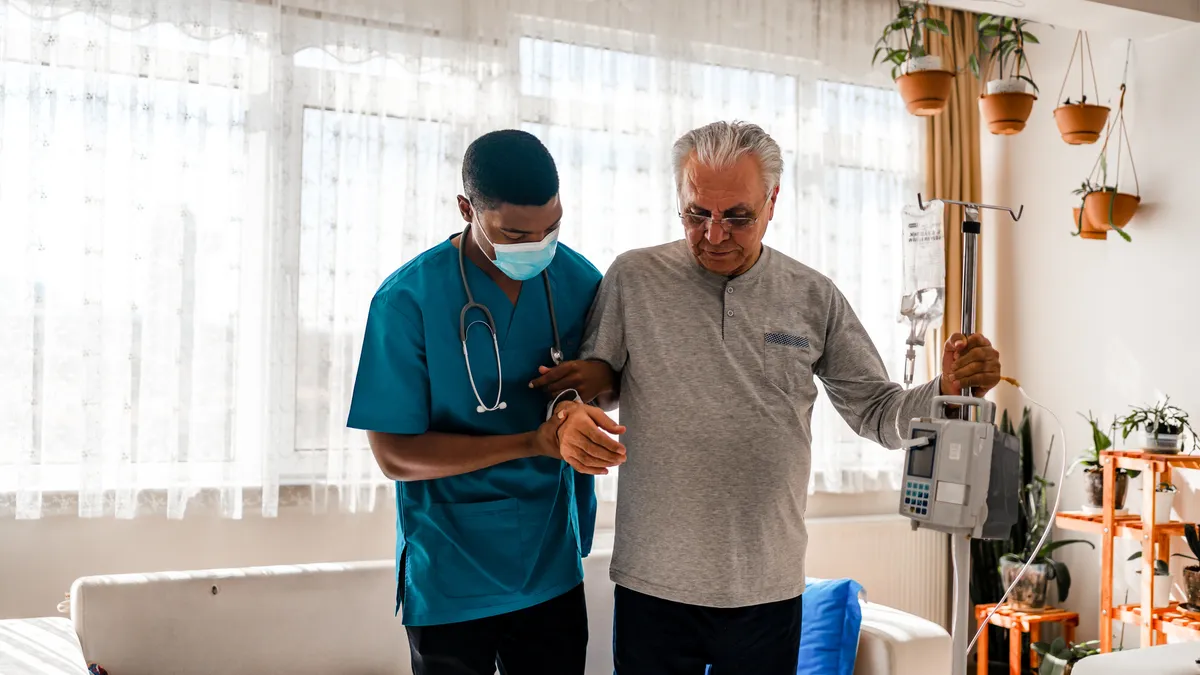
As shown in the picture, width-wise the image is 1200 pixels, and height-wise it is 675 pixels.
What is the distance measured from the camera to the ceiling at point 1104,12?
3.21 m

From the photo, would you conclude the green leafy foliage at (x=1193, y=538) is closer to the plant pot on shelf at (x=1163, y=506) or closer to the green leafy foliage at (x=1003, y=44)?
the plant pot on shelf at (x=1163, y=506)

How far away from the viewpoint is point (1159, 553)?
3.30 meters

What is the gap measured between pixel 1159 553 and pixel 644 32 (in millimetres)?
2560

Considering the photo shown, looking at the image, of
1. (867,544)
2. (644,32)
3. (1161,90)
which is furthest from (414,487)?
(1161,90)

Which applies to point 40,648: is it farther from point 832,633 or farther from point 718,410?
point 832,633

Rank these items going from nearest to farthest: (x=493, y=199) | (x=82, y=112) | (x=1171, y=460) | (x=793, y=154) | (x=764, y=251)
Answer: (x=493, y=199) < (x=764, y=251) < (x=82, y=112) < (x=1171, y=460) < (x=793, y=154)

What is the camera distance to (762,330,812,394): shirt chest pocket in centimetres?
165

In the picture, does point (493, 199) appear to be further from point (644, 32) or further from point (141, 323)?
point (644, 32)

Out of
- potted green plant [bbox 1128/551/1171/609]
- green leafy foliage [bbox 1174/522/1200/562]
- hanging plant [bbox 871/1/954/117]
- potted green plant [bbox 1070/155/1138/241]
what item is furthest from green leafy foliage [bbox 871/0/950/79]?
potted green plant [bbox 1128/551/1171/609]

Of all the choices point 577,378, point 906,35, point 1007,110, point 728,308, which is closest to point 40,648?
point 577,378

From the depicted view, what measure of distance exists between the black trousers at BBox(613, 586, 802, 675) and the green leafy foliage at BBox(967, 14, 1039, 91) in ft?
8.79

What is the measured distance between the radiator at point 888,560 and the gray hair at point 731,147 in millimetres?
2396

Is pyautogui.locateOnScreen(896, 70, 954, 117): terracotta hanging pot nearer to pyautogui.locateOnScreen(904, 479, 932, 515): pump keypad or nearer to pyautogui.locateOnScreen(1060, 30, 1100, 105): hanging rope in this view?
pyautogui.locateOnScreen(1060, 30, 1100, 105): hanging rope

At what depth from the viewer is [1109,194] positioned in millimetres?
3488
